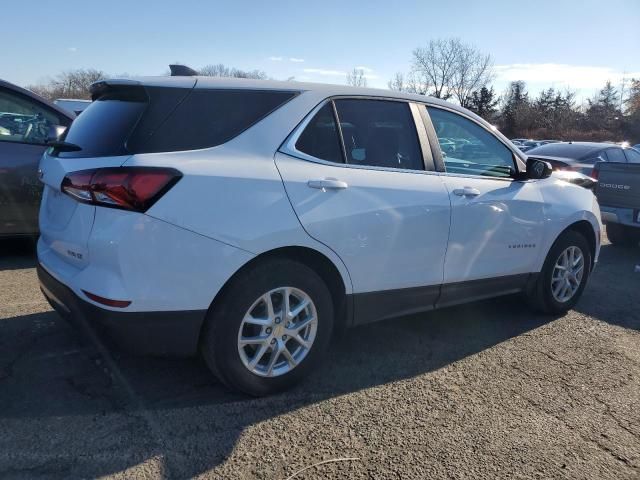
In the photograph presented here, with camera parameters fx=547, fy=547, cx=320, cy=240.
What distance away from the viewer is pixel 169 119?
2854 mm

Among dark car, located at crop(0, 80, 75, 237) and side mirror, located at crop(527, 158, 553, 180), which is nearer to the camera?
side mirror, located at crop(527, 158, 553, 180)

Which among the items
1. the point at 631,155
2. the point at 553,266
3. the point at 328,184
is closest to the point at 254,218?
the point at 328,184

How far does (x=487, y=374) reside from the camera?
365 cm

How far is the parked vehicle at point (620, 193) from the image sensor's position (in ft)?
25.1

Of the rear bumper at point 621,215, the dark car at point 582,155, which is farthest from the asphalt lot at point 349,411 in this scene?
the dark car at point 582,155

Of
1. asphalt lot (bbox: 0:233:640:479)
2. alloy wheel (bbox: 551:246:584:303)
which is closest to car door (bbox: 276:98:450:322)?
asphalt lot (bbox: 0:233:640:479)

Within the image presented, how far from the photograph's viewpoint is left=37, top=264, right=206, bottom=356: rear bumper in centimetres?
268

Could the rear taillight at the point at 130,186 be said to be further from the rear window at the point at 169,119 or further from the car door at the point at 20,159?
the car door at the point at 20,159

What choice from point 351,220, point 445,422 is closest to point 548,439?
point 445,422

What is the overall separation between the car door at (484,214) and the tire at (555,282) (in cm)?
25

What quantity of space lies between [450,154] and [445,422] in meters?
1.90

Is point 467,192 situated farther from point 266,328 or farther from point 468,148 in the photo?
point 266,328

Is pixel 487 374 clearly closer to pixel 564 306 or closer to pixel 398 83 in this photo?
pixel 564 306

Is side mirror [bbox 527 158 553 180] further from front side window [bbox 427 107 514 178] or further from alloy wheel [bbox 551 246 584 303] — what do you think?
alloy wheel [bbox 551 246 584 303]
